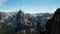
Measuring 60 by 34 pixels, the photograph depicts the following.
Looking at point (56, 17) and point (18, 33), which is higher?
point (56, 17)

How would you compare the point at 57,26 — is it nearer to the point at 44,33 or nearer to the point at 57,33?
the point at 57,33

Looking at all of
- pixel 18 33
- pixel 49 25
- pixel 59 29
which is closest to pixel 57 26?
pixel 59 29

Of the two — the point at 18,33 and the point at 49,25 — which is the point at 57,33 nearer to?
the point at 49,25

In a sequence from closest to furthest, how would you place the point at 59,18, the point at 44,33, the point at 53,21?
the point at 59,18 < the point at 53,21 < the point at 44,33

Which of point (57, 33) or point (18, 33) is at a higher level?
point (57, 33)

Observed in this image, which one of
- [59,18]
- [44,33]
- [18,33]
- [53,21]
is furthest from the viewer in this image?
[18,33]

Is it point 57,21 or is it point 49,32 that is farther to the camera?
point 49,32

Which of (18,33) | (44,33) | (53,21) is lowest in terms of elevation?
(18,33)

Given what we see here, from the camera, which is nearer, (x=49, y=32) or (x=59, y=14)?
(x=59, y=14)

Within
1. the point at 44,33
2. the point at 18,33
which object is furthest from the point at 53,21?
the point at 18,33
